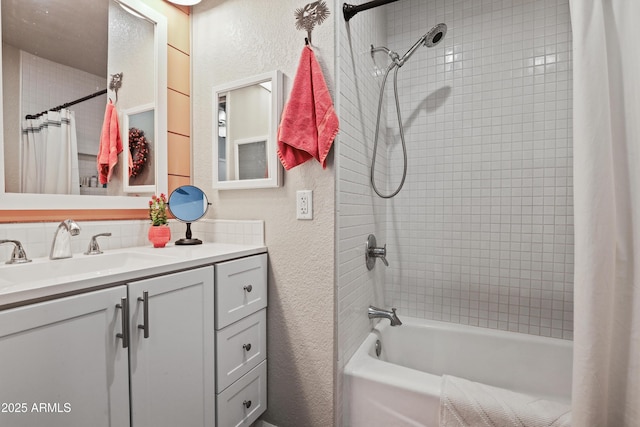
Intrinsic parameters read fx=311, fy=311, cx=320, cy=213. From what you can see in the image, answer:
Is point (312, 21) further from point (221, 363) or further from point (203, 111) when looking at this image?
point (221, 363)

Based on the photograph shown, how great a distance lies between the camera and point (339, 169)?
1323 millimetres

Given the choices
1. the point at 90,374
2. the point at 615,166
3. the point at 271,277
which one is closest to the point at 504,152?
the point at 615,166

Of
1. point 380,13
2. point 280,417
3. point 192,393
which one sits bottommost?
point 280,417

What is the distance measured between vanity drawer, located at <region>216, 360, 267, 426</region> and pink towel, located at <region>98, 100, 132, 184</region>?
1056 millimetres

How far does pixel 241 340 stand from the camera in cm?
130

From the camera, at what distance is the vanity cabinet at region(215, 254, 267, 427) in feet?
3.91

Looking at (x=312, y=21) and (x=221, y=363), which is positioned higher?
(x=312, y=21)

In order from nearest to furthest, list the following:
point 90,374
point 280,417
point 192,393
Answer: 1. point 90,374
2. point 192,393
3. point 280,417

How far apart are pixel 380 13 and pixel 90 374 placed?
2170 mm

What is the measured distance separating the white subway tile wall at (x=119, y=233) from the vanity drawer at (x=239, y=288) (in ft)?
0.51

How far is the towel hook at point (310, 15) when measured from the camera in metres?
1.32

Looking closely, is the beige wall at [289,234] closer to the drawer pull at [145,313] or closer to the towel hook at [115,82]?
the towel hook at [115,82]

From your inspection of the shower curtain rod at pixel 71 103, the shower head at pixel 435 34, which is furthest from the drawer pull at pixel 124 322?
the shower head at pixel 435 34

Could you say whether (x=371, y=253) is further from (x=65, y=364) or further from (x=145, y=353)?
(x=65, y=364)
